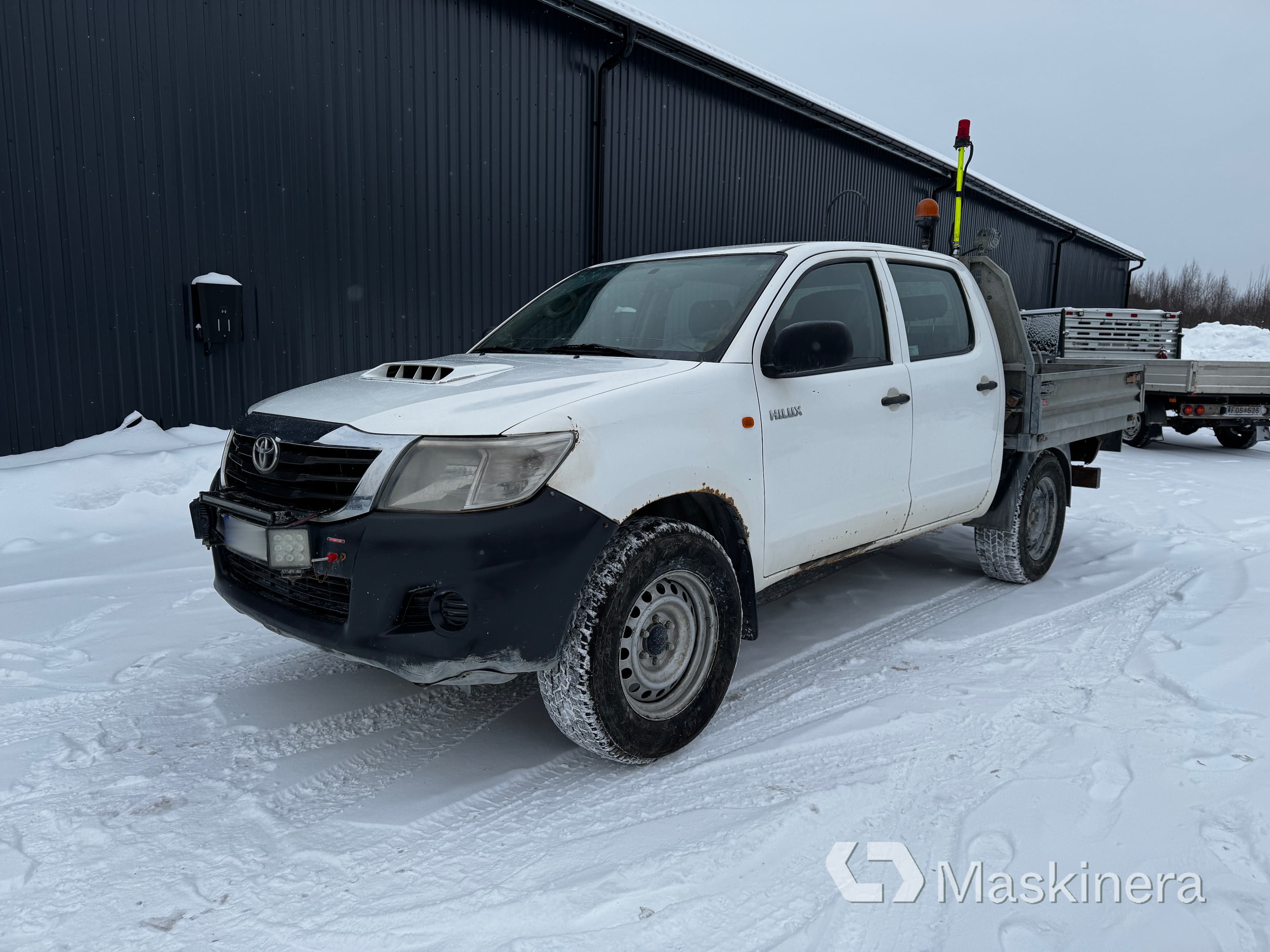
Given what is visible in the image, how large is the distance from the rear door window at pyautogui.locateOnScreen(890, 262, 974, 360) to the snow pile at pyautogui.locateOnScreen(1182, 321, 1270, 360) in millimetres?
23288

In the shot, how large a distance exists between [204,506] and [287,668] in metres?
0.96

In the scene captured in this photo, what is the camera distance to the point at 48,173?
6.25 m

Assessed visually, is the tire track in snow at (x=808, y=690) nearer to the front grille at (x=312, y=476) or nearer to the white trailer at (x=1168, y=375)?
the front grille at (x=312, y=476)

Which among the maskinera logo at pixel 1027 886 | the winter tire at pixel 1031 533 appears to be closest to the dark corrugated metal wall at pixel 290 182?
the winter tire at pixel 1031 533

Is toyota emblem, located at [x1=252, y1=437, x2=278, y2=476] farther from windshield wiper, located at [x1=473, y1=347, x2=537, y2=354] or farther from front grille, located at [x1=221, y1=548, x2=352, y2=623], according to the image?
windshield wiper, located at [x1=473, y1=347, x2=537, y2=354]

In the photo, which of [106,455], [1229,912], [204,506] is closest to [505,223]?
[106,455]

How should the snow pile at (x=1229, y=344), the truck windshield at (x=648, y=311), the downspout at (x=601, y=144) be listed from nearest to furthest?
the truck windshield at (x=648, y=311) → the downspout at (x=601, y=144) → the snow pile at (x=1229, y=344)

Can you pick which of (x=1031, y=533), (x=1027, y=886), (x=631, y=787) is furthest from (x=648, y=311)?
(x=1031, y=533)

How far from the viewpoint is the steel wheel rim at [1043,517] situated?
5.30 metres

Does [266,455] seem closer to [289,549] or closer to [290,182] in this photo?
[289,549]

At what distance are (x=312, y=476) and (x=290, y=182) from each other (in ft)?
19.1

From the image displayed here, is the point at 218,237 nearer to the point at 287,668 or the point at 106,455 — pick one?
the point at 106,455

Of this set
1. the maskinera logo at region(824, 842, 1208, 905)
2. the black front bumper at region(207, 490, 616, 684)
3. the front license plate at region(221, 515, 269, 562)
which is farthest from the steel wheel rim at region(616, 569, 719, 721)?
the front license plate at region(221, 515, 269, 562)

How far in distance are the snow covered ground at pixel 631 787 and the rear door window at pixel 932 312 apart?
4.68 ft
